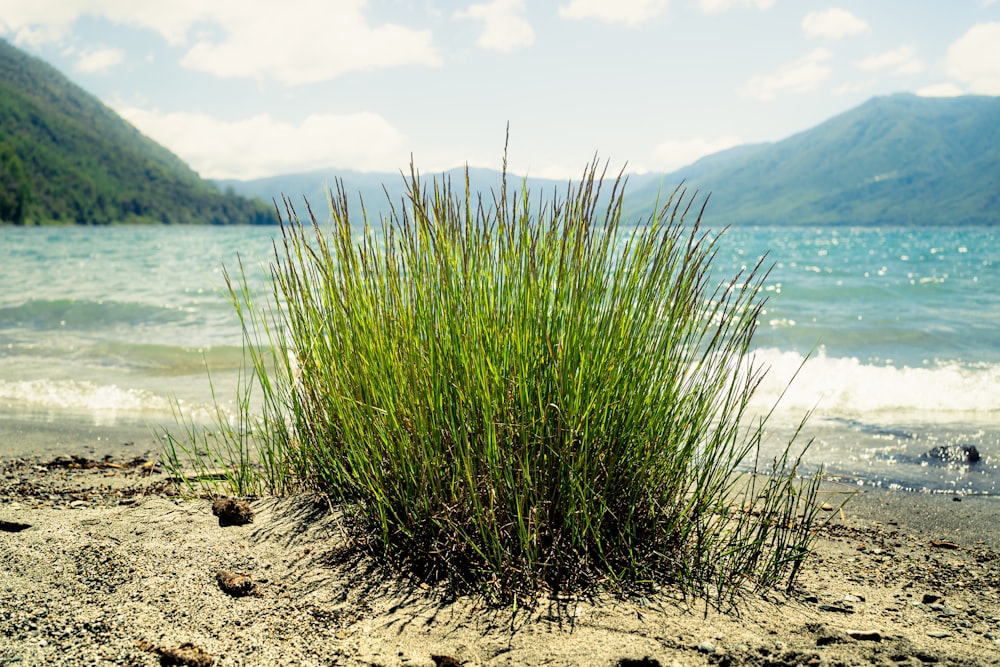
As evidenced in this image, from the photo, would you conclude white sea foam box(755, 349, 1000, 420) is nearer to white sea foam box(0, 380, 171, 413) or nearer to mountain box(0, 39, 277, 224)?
white sea foam box(0, 380, 171, 413)

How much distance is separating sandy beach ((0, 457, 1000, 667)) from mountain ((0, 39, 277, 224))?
92.3 meters

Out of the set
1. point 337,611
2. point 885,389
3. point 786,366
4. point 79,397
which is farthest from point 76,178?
point 337,611

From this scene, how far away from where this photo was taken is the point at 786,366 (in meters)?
10.4

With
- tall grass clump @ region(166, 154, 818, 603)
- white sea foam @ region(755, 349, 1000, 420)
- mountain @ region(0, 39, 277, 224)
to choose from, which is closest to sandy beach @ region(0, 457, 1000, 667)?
tall grass clump @ region(166, 154, 818, 603)

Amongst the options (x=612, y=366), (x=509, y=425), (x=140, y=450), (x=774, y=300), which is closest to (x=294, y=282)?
(x=509, y=425)

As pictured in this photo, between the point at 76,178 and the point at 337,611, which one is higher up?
the point at 76,178

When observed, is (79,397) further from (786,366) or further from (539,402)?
(786,366)

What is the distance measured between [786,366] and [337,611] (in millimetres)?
9347

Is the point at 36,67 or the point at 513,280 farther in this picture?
the point at 36,67

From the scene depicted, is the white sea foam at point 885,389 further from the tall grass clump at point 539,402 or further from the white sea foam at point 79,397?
the white sea foam at point 79,397

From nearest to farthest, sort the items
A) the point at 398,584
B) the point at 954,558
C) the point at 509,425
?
the point at 509,425 → the point at 398,584 → the point at 954,558

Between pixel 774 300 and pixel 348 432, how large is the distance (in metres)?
16.8

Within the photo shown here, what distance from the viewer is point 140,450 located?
18.3ft

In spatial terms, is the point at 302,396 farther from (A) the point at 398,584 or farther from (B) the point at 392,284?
(A) the point at 398,584
